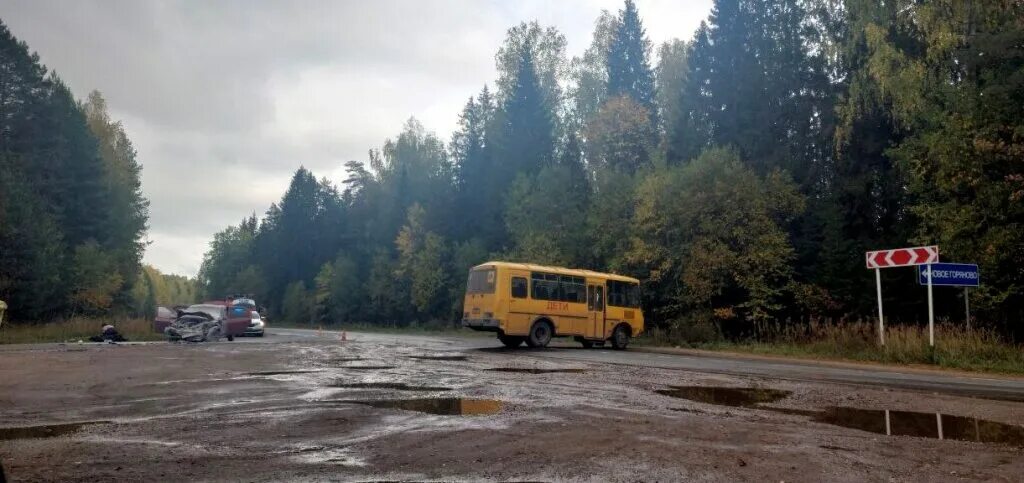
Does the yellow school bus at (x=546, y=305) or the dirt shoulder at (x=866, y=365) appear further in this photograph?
the yellow school bus at (x=546, y=305)

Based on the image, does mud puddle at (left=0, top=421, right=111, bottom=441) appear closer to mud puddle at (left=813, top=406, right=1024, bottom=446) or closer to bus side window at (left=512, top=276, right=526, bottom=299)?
mud puddle at (left=813, top=406, right=1024, bottom=446)

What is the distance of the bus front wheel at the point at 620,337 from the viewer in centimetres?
2717

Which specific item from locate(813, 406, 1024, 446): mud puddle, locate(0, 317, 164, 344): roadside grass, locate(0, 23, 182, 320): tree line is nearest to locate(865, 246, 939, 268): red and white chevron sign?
locate(813, 406, 1024, 446): mud puddle

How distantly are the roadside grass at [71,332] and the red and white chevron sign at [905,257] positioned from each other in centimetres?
3058

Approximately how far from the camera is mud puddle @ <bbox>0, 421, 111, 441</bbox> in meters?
7.19

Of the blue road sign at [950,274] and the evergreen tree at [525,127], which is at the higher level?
the evergreen tree at [525,127]

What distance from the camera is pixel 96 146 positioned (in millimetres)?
56500

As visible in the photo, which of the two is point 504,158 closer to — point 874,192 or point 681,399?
point 874,192

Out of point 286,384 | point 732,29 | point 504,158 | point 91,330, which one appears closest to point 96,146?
point 91,330

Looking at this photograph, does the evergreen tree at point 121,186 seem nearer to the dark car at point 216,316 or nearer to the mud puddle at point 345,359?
the dark car at point 216,316

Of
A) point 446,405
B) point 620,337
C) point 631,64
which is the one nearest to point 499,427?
point 446,405

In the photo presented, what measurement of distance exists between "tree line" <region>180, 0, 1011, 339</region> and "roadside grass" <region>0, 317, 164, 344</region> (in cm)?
2181

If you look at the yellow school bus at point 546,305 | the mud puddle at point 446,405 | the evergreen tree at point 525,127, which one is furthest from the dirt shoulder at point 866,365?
the evergreen tree at point 525,127

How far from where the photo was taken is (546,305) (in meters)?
25.3
